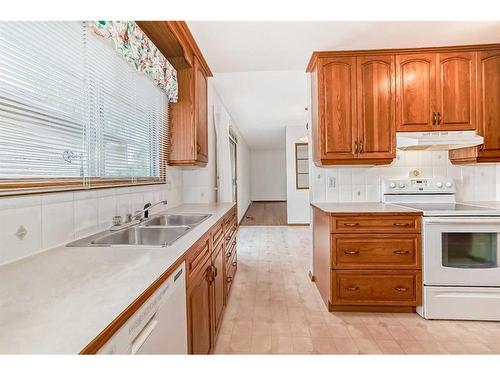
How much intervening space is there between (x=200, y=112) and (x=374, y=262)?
216 centimetres

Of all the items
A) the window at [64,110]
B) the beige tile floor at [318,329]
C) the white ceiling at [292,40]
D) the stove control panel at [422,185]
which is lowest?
the beige tile floor at [318,329]

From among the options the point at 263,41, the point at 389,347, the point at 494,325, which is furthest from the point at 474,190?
the point at 263,41

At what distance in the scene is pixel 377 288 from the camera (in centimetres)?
231

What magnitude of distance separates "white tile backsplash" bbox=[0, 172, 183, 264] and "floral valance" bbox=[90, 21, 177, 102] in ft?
2.79

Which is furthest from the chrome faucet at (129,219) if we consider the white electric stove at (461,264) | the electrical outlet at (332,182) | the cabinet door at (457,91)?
the cabinet door at (457,91)

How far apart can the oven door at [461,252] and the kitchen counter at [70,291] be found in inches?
80.3

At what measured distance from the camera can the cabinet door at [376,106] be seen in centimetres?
257

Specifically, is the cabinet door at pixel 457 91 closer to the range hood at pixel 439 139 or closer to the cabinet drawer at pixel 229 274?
the range hood at pixel 439 139

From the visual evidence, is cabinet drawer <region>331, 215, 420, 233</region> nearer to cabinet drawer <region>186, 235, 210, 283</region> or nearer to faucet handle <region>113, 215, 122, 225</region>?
cabinet drawer <region>186, 235, 210, 283</region>

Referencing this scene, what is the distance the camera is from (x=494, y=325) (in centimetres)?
214

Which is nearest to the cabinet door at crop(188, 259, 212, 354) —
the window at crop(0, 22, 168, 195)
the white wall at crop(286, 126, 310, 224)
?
the window at crop(0, 22, 168, 195)

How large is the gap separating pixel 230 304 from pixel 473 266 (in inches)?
81.1
